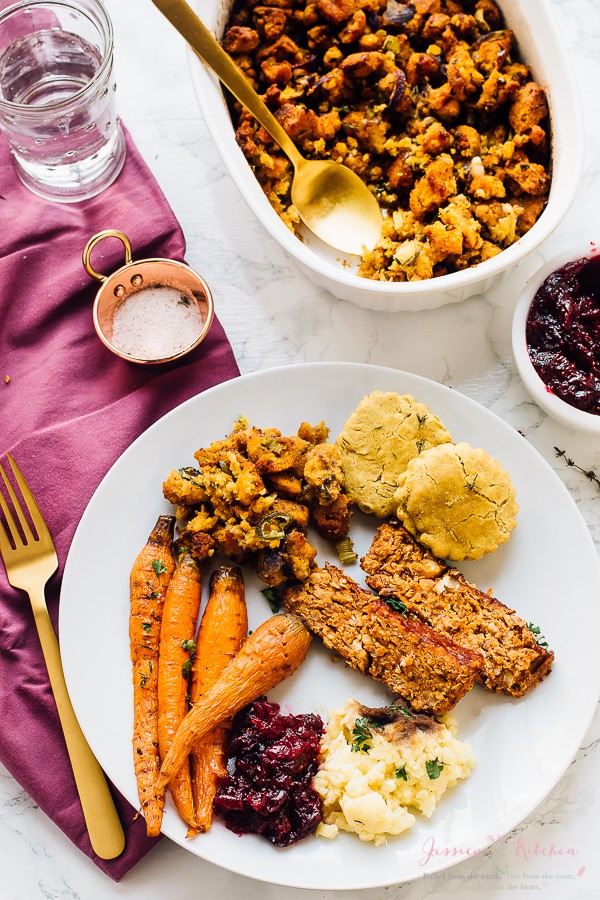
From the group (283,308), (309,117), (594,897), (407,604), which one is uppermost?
(309,117)

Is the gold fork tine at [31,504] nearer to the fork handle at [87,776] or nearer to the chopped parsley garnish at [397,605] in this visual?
the fork handle at [87,776]

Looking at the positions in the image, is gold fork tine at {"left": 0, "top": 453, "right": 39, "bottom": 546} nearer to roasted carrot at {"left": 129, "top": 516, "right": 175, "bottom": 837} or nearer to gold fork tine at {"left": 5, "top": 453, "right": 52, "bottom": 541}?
→ gold fork tine at {"left": 5, "top": 453, "right": 52, "bottom": 541}

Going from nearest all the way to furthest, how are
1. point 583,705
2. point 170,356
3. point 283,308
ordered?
point 583,705 → point 170,356 → point 283,308

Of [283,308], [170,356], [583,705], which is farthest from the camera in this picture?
[283,308]

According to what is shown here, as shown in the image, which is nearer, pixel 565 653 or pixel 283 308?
pixel 565 653

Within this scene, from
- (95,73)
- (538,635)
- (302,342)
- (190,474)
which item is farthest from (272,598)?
(95,73)

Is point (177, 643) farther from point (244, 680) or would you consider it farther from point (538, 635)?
point (538, 635)

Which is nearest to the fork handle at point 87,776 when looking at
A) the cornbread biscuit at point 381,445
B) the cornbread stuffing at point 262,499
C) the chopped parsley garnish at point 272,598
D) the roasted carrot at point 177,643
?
the roasted carrot at point 177,643

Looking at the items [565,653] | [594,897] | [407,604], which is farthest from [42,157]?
[594,897]

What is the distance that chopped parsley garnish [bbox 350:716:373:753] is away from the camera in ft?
10.2

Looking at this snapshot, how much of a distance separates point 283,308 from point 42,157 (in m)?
1.15

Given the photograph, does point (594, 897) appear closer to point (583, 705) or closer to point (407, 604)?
point (583, 705)

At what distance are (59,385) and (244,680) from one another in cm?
141

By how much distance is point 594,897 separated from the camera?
337 centimetres
